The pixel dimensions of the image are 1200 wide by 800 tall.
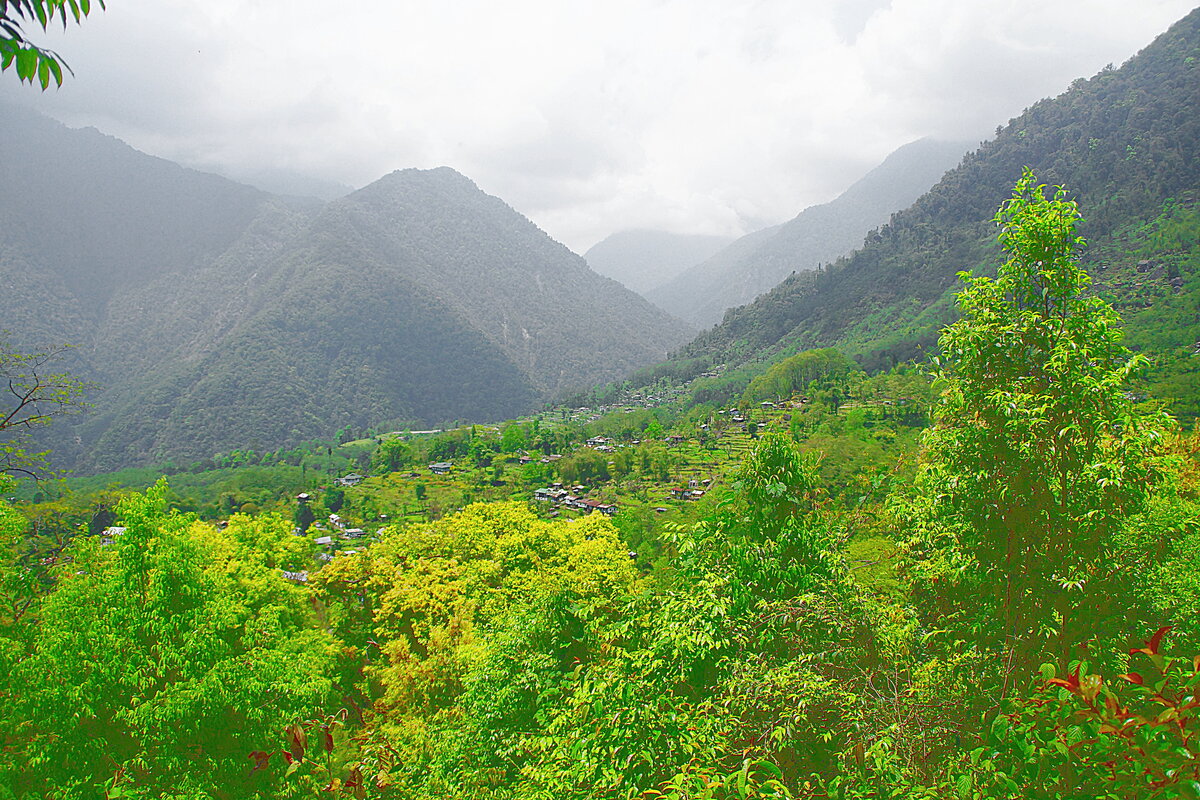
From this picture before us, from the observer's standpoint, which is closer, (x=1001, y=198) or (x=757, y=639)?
(x=757, y=639)

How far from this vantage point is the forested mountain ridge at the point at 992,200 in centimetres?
10238

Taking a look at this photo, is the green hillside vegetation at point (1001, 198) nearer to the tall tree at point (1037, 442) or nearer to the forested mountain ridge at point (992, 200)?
the forested mountain ridge at point (992, 200)

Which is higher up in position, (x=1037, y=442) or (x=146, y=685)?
(x=1037, y=442)

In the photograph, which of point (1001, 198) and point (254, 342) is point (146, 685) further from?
point (1001, 198)

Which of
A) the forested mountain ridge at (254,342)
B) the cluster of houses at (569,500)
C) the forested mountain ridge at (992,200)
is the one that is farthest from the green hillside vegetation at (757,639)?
the forested mountain ridge at (254,342)

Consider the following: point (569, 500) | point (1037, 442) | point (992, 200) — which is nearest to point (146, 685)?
point (1037, 442)

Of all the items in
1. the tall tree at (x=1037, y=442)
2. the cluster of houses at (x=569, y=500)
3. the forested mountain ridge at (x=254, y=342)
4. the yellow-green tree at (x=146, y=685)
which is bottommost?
the cluster of houses at (x=569, y=500)

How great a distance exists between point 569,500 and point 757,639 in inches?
2078

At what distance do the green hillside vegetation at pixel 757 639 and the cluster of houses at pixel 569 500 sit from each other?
36106 mm

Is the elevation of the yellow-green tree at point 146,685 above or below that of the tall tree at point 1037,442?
below

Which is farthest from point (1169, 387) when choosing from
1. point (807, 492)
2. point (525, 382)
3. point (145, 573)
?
point (525, 382)

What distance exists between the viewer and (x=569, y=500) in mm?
59375

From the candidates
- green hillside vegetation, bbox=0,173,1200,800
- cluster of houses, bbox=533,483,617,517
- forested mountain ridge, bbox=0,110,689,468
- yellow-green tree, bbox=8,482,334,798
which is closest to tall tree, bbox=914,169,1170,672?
green hillside vegetation, bbox=0,173,1200,800

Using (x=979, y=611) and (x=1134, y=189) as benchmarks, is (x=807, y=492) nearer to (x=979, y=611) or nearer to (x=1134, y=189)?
(x=979, y=611)
